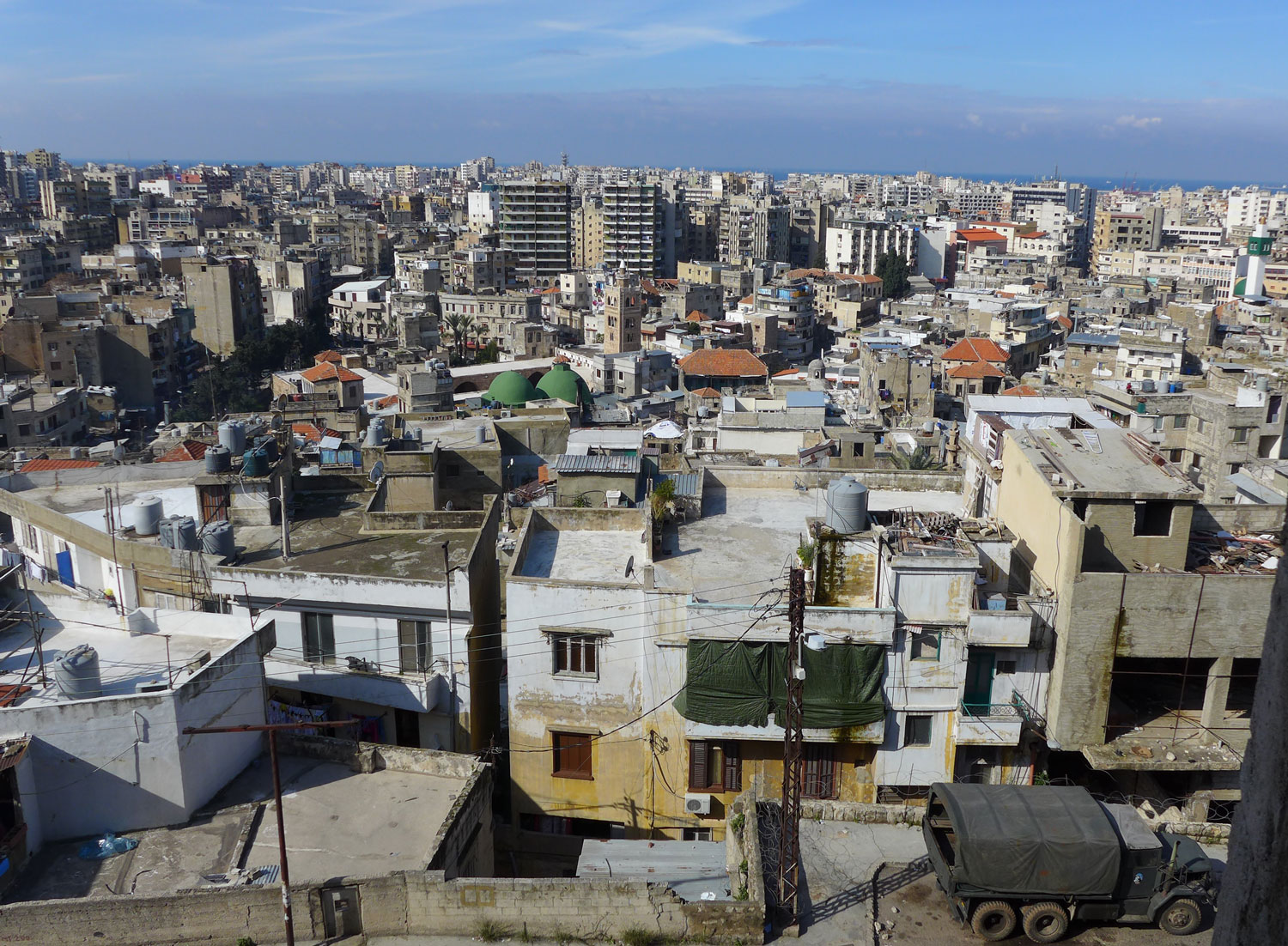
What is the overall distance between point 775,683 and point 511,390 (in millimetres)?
36364

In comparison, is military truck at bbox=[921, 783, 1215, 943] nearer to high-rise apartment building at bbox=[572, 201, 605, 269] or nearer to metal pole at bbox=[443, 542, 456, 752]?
metal pole at bbox=[443, 542, 456, 752]

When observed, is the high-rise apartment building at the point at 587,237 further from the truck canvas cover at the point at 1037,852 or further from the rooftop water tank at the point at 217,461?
the truck canvas cover at the point at 1037,852

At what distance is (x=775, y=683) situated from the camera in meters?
15.6

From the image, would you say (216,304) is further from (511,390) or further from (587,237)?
(587,237)

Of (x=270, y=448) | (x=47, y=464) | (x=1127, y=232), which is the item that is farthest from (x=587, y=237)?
(x=270, y=448)

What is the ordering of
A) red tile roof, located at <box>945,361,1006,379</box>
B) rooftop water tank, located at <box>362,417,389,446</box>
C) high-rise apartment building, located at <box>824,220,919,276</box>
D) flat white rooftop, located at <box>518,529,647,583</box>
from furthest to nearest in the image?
1. high-rise apartment building, located at <box>824,220,919,276</box>
2. red tile roof, located at <box>945,361,1006,379</box>
3. rooftop water tank, located at <box>362,417,389,446</box>
4. flat white rooftop, located at <box>518,529,647,583</box>

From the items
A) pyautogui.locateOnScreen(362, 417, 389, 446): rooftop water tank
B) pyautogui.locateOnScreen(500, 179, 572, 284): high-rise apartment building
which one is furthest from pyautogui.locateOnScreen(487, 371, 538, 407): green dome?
pyautogui.locateOnScreen(500, 179, 572, 284): high-rise apartment building

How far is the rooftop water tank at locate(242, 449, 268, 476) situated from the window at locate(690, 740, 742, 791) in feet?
35.9

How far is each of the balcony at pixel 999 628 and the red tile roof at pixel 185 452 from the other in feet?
71.2

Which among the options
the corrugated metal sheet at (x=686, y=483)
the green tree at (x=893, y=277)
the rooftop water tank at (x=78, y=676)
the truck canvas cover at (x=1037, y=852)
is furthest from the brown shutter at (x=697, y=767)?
the green tree at (x=893, y=277)

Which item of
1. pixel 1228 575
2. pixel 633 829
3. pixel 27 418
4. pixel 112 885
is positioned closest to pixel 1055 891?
pixel 1228 575

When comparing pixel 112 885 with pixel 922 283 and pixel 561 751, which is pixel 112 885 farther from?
pixel 922 283

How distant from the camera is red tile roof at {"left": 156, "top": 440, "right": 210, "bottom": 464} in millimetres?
29406

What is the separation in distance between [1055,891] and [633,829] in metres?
7.95
